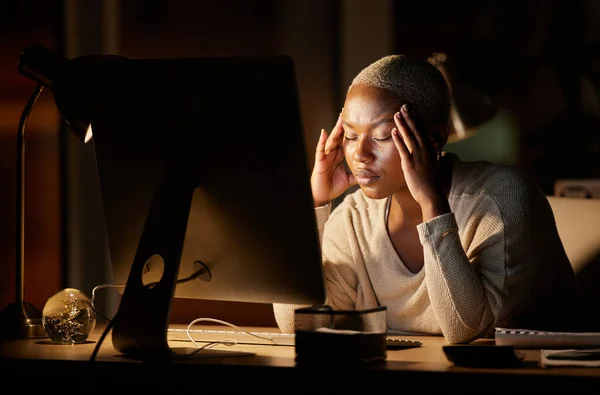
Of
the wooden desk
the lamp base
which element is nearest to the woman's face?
the wooden desk

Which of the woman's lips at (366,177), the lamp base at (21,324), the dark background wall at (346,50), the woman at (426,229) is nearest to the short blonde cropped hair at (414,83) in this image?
the woman at (426,229)

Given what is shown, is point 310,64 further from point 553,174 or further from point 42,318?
point 42,318

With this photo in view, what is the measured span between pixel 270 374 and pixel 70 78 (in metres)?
0.55

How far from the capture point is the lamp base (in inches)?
64.9

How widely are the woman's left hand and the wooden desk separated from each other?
279 millimetres

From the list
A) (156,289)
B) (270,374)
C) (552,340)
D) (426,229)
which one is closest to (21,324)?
(156,289)

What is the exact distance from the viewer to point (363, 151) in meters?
1.69

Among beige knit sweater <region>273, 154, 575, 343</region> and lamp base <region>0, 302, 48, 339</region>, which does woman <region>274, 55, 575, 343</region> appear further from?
lamp base <region>0, 302, 48, 339</region>

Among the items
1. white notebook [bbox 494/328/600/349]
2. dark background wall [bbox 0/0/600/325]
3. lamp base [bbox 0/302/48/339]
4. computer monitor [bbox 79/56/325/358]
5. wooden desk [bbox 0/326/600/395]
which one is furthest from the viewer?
dark background wall [bbox 0/0/600/325]

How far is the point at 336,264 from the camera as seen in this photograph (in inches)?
74.0

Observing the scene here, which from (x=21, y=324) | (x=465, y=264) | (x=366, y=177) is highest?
(x=366, y=177)

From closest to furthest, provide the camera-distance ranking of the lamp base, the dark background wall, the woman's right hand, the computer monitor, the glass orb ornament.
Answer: the computer monitor
the glass orb ornament
the lamp base
the woman's right hand
the dark background wall

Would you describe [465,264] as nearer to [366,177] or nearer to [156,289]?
[366,177]

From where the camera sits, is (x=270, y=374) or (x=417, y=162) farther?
(x=417, y=162)
